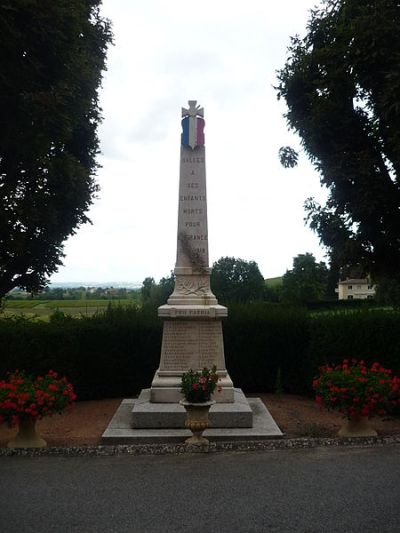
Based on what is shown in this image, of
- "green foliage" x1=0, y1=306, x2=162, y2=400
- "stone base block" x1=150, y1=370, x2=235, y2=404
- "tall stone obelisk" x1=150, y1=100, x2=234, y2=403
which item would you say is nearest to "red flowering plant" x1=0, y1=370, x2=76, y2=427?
"stone base block" x1=150, y1=370, x2=235, y2=404

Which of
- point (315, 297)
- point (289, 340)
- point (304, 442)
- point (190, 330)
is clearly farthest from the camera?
point (315, 297)

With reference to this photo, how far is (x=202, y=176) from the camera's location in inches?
373

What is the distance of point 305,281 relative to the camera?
66062 millimetres

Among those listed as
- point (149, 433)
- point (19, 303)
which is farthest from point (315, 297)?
point (149, 433)

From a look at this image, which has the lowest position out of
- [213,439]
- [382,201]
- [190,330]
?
[213,439]

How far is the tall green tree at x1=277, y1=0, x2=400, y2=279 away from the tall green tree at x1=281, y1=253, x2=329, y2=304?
4840 cm

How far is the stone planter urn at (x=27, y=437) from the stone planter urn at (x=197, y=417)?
79.5 inches

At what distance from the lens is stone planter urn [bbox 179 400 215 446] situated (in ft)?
22.3

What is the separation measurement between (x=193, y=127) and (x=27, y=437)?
19.5ft

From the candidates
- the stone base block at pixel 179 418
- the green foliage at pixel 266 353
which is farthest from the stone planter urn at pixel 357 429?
the green foliage at pixel 266 353

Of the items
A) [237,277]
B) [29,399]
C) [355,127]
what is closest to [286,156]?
[355,127]

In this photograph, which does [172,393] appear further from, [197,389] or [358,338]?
[358,338]

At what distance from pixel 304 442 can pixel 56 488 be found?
3279 mm

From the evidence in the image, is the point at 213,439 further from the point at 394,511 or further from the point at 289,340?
the point at 289,340
